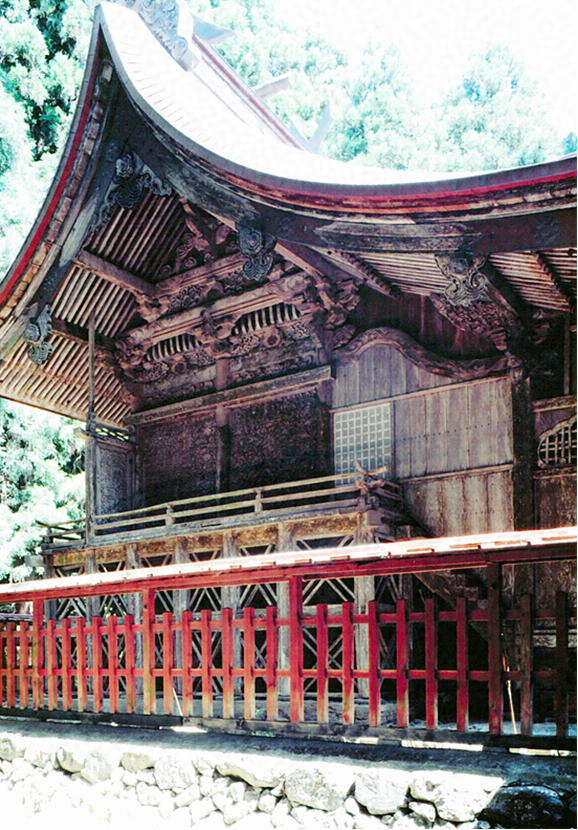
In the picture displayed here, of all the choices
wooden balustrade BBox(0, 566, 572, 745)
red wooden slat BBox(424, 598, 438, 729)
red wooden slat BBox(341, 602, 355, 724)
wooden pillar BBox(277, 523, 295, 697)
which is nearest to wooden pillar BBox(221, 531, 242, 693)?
wooden pillar BBox(277, 523, 295, 697)

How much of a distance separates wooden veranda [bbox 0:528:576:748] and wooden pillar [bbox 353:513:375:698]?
4cm

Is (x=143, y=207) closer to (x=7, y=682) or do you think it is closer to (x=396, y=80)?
(x=7, y=682)

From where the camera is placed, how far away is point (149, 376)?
13914 mm

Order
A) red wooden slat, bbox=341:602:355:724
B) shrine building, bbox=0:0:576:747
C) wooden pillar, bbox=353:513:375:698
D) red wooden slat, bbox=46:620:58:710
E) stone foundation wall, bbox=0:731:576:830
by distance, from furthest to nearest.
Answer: wooden pillar, bbox=353:513:375:698 → red wooden slat, bbox=46:620:58:710 → shrine building, bbox=0:0:576:747 → red wooden slat, bbox=341:602:355:724 → stone foundation wall, bbox=0:731:576:830

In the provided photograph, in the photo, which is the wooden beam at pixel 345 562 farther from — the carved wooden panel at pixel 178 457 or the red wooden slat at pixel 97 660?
the carved wooden panel at pixel 178 457

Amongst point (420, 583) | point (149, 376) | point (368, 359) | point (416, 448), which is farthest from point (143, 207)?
point (420, 583)

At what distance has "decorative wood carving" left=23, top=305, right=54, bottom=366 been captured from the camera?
37.3ft

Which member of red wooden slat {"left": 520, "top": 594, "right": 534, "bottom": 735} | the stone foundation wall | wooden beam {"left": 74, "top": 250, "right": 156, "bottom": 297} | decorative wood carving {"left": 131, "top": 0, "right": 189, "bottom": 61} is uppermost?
decorative wood carving {"left": 131, "top": 0, "right": 189, "bottom": 61}

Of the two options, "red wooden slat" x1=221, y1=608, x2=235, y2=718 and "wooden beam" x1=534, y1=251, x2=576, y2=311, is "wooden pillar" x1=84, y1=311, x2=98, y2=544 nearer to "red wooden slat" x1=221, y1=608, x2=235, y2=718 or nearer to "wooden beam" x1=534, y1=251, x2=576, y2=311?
"red wooden slat" x1=221, y1=608, x2=235, y2=718

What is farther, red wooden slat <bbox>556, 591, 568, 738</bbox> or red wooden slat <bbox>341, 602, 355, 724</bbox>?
red wooden slat <bbox>341, 602, 355, 724</bbox>

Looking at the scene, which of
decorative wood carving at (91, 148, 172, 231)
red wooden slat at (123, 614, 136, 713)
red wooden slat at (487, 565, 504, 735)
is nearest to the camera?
red wooden slat at (487, 565, 504, 735)

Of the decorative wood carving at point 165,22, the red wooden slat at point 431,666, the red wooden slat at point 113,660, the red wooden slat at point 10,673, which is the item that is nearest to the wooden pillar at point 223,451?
the red wooden slat at point 10,673

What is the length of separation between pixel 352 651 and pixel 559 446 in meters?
4.52

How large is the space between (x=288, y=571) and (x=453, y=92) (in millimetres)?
33726
